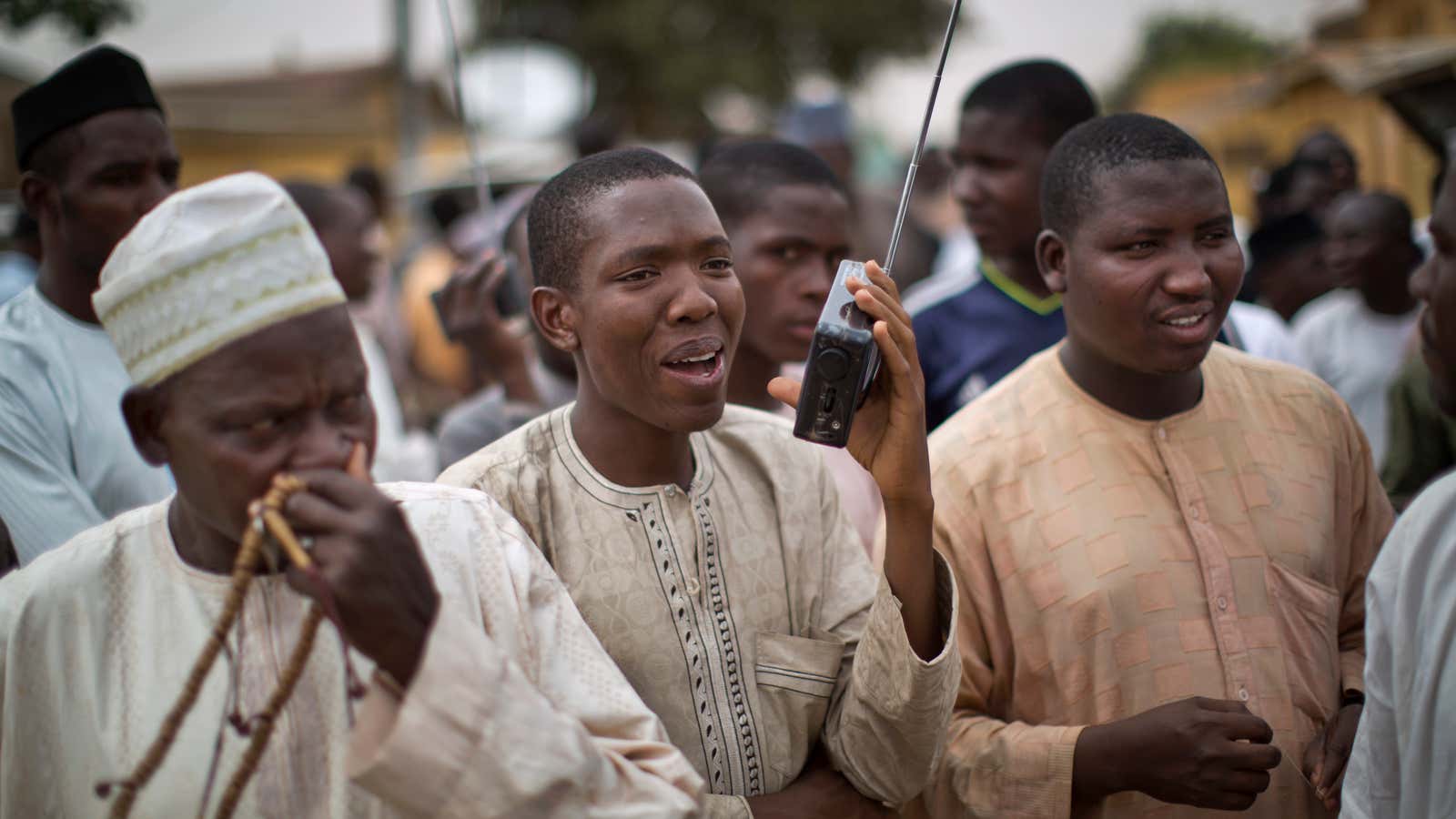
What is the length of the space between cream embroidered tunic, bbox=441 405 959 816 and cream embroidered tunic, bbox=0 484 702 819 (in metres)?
0.34

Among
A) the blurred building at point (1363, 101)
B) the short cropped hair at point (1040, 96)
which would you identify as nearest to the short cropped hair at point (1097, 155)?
the short cropped hair at point (1040, 96)

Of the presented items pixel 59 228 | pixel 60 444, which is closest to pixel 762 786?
pixel 60 444

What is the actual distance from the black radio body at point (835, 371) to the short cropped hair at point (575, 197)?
1.92 feet

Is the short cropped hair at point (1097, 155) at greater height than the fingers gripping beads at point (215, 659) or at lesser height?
greater

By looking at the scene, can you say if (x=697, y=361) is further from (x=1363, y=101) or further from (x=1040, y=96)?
(x=1363, y=101)

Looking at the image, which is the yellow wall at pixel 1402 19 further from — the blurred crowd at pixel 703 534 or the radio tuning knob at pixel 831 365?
the radio tuning knob at pixel 831 365

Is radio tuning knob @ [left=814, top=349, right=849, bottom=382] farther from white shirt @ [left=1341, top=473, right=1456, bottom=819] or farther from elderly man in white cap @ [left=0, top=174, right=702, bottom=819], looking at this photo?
white shirt @ [left=1341, top=473, right=1456, bottom=819]

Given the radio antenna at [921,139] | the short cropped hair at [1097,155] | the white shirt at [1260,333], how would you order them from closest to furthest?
1. the radio antenna at [921,139]
2. the short cropped hair at [1097,155]
3. the white shirt at [1260,333]

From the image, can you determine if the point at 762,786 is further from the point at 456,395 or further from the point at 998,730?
the point at 456,395

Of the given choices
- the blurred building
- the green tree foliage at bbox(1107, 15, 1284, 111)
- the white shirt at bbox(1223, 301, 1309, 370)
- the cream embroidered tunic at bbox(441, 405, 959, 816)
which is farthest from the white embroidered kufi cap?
the green tree foliage at bbox(1107, 15, 1284, 111)

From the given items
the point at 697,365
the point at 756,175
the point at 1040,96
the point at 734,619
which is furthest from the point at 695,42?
the point at 734,619

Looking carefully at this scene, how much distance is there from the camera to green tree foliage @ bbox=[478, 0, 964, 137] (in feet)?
88.0

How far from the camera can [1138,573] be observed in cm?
287

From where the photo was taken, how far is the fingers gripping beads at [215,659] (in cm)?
181
